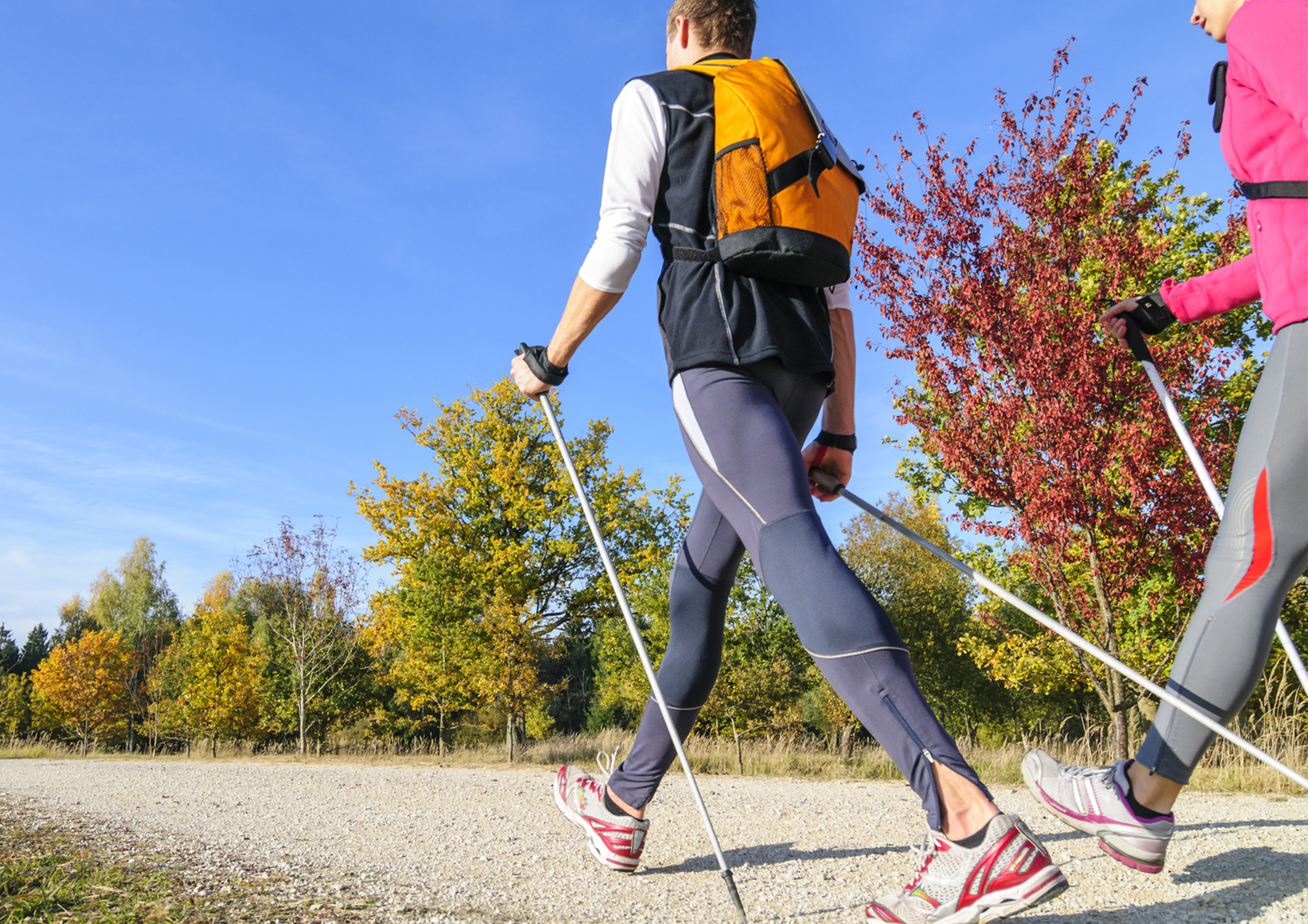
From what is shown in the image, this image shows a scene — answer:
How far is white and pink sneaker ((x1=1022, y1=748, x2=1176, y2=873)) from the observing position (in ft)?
6.15

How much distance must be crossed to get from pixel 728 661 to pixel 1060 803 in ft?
43.1

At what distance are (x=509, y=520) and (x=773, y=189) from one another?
66.8 ft

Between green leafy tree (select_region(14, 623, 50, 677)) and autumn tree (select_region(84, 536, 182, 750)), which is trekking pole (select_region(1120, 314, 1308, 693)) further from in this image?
green leafy tree (select_region(14, 623, 50, 677))

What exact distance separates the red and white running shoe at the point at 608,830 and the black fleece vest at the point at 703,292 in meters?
1.42

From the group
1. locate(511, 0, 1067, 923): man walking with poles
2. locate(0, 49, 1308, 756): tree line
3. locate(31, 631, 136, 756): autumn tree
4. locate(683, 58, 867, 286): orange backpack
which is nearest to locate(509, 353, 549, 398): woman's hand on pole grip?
locate(511, 0, 1067, 923): man walking with poles

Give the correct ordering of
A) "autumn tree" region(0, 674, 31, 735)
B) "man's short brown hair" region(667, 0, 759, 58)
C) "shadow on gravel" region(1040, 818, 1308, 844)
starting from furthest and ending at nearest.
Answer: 1. "autumn tree" region(0, 674, 31, 735)
2. "shadow on gravel" region(1040, 818, 1308, 844)
3. "man's short brown hair" region(667, 0, 759, 58)

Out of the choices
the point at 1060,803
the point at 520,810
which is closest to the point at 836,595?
the point at 1060,803

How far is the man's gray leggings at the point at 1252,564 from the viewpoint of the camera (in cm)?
177

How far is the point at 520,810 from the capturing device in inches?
150

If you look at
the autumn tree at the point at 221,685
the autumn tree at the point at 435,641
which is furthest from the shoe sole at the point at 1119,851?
the autumn tree at the point at 221,685

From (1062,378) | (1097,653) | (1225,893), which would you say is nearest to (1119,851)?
(1097,653)

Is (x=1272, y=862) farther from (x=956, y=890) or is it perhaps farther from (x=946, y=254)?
(x=946, y=254)

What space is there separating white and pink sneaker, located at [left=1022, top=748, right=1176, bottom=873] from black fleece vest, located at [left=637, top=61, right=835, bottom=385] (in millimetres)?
1216

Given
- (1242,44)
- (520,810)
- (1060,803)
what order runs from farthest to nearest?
1. (520,810)
2. (1060,803)
3. (1242,44)
